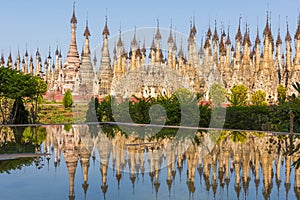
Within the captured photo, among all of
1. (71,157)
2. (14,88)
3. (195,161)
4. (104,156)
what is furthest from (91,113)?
(195,161)

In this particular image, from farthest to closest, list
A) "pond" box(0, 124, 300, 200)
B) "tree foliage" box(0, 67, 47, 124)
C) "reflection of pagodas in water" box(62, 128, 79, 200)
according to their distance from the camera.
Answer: "tree foliage" box(0, 67, 47, 124), "reflection of pagodas in water" box(62, 128, 79, 200), "pond" box(0, 124, 300, 200)

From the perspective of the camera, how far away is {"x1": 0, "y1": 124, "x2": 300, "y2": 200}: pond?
15.8 ft

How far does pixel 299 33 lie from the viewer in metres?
31.3

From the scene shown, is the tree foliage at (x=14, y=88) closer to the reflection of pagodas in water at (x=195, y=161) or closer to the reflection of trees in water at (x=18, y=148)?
the reflection of trees in water at (x=18, y=148)

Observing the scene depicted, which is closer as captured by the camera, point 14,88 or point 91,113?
point 14,88

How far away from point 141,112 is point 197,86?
1474 cm

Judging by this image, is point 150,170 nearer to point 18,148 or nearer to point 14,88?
point 18,148

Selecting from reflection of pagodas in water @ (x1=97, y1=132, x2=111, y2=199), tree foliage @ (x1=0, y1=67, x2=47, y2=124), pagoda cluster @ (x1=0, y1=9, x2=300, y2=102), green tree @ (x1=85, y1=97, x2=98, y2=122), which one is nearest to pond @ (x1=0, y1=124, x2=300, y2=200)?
reflection of pagodas in water @ (x1=97, y1=132, x2=111, y2=199)

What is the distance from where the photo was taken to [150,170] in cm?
645

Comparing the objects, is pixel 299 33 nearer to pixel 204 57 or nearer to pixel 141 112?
pixel 204 57

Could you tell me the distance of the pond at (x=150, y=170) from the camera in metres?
4.82

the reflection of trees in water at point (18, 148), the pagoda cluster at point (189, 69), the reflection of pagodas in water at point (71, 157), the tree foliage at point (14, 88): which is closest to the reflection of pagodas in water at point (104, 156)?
the reflection of pagodas in water at point (71, 157)

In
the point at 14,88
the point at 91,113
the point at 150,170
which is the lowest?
the point at 150,170

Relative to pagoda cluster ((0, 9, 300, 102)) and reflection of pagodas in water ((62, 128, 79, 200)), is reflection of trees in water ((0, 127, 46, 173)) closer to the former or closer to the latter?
reflection of pagodas in water ((62, 128, 79, 200))
